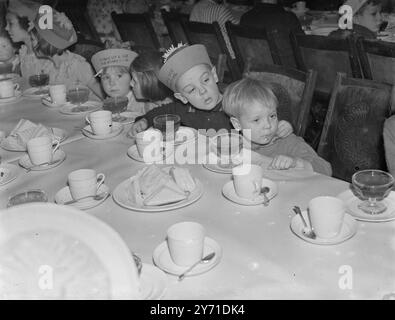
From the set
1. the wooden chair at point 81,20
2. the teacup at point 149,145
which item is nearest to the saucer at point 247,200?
the teacup at point 149,145

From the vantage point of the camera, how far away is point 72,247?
736 millimetres

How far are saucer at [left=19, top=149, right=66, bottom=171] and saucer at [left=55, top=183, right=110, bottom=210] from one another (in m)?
0.21

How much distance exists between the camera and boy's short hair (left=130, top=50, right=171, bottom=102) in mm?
2424

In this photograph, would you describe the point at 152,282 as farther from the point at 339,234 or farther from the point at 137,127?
the point at 137,127

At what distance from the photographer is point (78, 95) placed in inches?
95.8

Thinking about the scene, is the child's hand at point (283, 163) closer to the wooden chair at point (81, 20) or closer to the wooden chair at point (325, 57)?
the wooden chair at point (325, 57)

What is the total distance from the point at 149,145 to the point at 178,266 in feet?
2.28

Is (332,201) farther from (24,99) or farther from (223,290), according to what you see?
(24,99)

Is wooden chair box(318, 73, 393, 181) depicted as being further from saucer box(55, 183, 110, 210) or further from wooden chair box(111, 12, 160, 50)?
wooden chair box(111, 12, 160, 50)

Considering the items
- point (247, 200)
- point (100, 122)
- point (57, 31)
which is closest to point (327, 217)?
point (247, 200)

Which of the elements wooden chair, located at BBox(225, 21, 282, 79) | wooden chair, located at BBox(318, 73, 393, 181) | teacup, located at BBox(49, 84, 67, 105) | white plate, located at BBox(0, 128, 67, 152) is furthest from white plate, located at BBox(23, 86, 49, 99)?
wooden chair, located at BBox(318, 73, 393, 181)

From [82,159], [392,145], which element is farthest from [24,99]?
[392,145]

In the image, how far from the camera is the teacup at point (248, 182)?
1.34m

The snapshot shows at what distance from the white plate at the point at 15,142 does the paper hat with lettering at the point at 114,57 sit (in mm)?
667
